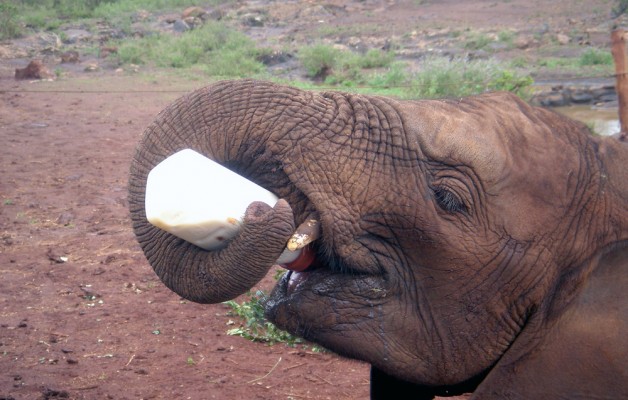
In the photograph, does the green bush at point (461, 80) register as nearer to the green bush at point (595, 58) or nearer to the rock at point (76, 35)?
the green bush at point (595, 58)

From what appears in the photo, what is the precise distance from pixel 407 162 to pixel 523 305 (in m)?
0.68

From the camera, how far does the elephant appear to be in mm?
3133

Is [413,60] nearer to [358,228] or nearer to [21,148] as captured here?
[21,148]

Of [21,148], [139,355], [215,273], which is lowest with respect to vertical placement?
[21,148]

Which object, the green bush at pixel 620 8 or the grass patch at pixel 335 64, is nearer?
the grass patch at pixel 335 64

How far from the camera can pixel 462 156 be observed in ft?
10.9

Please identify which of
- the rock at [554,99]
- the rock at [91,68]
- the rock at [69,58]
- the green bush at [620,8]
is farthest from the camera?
the green bush at [620,8]

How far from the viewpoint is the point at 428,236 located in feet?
10.7

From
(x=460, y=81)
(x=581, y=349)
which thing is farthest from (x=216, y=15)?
(x=581, y=349)

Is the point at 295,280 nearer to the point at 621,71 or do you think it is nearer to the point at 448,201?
the point at 448,201

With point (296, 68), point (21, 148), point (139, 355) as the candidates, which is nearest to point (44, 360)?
point (139, 355)

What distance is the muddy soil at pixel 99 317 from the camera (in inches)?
219

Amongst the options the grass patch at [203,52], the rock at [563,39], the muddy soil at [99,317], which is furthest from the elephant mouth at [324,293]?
the rock at [563,39]

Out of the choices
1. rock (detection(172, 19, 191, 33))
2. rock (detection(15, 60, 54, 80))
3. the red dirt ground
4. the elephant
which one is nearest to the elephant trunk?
the elephant
